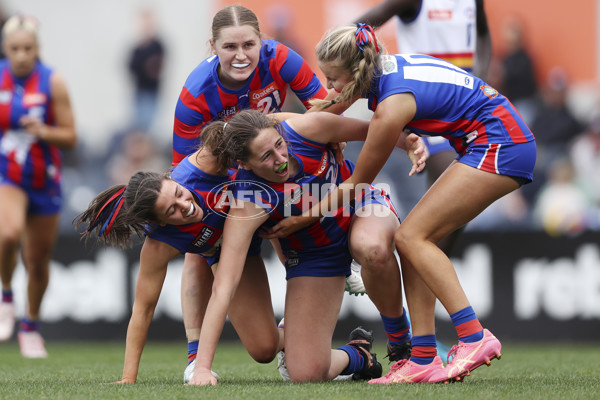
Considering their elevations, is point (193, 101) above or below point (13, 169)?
above

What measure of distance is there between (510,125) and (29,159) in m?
4.11

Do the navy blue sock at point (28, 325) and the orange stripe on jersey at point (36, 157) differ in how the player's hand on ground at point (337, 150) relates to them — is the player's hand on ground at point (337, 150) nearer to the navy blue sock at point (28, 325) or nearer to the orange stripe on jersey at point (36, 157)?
the orange stripe on jersey at point (36, 157)

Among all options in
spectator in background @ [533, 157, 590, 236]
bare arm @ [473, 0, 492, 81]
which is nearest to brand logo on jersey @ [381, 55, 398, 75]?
bare arm @ [473, 0, 492, 81]

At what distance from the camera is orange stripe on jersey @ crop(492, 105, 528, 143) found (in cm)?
423

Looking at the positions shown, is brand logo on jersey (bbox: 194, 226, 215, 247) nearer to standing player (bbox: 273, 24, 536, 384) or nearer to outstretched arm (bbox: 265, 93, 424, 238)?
outstretched arm (bbox: 265, 93, 424, 238)

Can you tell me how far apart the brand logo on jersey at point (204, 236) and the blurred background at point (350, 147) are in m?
1.26

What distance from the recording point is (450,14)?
5.75m

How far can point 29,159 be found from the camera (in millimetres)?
6969

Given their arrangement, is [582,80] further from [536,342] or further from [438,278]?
[438,278]

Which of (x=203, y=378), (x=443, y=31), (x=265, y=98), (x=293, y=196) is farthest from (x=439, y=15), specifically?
(x=203, y=378)

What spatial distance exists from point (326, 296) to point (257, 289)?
0.41m

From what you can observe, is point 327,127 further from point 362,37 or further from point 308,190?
point 362,37

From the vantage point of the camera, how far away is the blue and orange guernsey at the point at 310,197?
4.43 m

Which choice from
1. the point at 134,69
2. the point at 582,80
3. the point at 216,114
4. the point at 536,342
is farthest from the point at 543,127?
the point at 216,114
